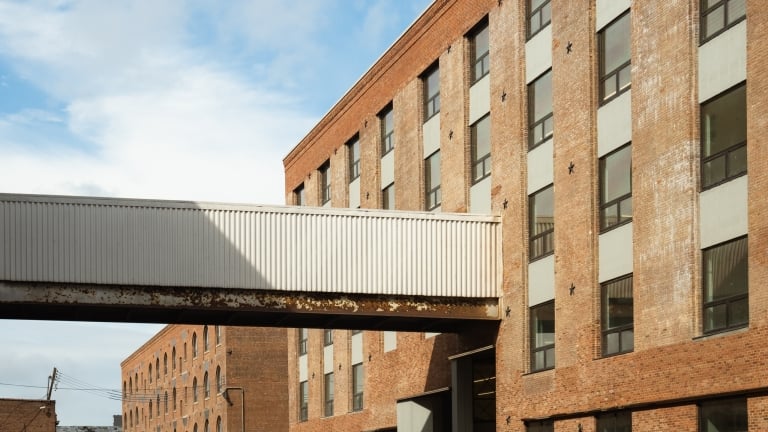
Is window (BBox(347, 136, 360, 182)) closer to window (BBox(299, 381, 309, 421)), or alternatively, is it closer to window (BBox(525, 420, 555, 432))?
window (BBox(299, 381, 309, 421))

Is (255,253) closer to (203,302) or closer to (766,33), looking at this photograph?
(203,302)

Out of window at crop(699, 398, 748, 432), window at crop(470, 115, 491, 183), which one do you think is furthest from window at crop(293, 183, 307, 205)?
window at crop(699, 398, 748, 432)

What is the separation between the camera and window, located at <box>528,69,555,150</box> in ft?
101

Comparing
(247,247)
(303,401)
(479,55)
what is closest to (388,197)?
(479,55)

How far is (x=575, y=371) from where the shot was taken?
28.8m

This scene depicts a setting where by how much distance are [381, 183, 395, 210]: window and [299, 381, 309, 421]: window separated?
1167 cm

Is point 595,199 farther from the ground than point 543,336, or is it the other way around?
point 595,199

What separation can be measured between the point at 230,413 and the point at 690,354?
161 feet

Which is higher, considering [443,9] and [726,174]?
[443,9]

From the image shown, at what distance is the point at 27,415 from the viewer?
96.0 metres

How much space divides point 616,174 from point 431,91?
40.4 feet

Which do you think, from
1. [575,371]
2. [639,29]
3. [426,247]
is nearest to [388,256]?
[426,247]

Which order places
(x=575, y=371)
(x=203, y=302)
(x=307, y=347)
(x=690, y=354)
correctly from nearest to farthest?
(x=690, y=354) → (x=575, y=371) → (x=203, y=302) → (x=307, y=347)

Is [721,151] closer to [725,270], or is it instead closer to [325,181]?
[725,270]
